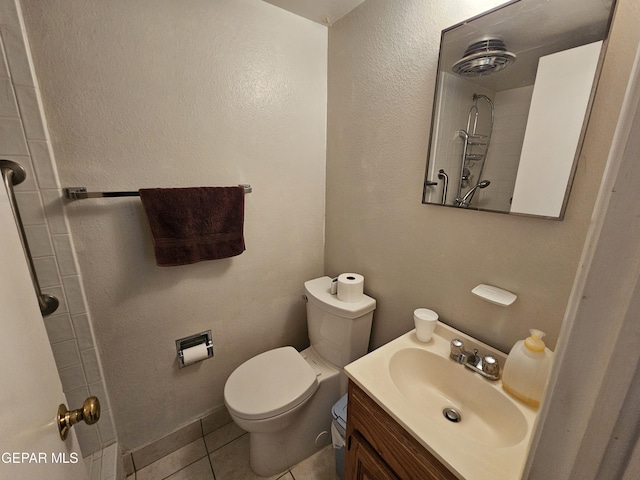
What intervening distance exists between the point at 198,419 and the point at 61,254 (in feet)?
3.69

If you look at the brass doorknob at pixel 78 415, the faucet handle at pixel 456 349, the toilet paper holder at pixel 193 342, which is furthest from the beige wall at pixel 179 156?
the faucet handle at pixel 456 349

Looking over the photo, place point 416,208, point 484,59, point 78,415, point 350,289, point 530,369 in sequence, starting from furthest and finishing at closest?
point 350,289 → point 416,208 → point 484,59 → point 530,369 → point 78,415

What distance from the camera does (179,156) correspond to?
119cm

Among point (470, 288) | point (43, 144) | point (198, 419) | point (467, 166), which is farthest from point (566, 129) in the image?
point (198, 419)

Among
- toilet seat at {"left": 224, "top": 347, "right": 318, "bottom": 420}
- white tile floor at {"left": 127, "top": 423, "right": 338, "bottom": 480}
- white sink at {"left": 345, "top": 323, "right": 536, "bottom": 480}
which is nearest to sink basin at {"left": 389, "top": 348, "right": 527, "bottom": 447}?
white sink at {"left": 345, "top": 323, "right": 536, "bottom": 480}

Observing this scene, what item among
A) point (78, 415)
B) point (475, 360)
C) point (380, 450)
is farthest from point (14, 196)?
point (475, 360)

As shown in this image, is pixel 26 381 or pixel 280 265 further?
pixel 280 265

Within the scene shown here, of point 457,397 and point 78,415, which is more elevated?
point 78,415

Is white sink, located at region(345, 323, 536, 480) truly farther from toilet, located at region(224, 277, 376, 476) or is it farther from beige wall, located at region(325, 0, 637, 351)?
toilet, located at region(224, 277, 376, 476)

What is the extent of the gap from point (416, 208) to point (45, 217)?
4.74ft

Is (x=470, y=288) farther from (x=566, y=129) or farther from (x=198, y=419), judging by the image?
(x=198, y=419)

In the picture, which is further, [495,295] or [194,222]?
[194,222]

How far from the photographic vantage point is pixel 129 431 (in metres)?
1.33

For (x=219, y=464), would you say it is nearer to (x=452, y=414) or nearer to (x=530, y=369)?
(x=452, y=414)
